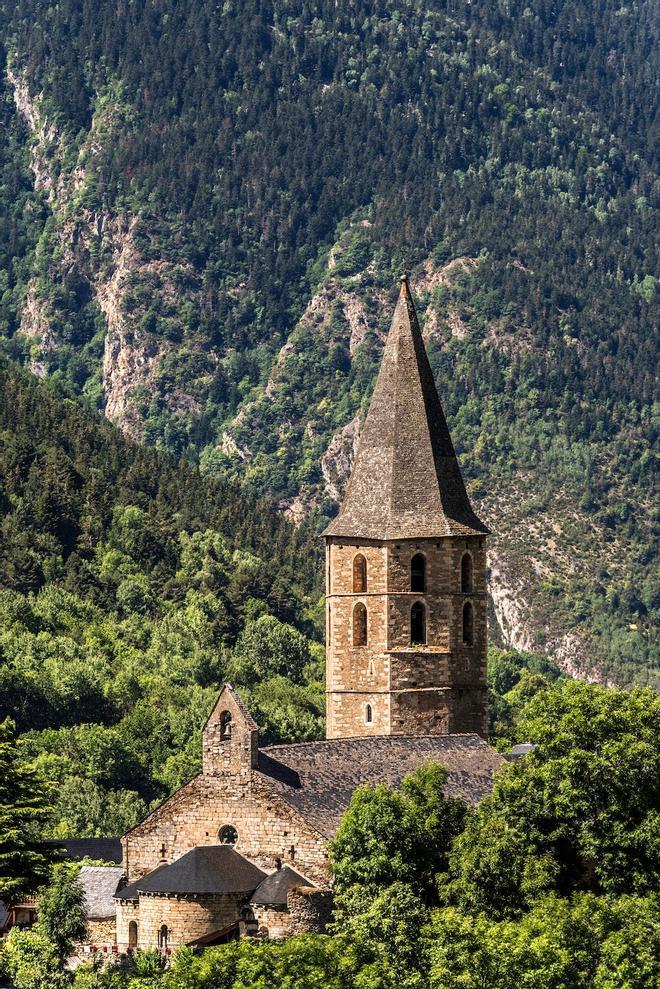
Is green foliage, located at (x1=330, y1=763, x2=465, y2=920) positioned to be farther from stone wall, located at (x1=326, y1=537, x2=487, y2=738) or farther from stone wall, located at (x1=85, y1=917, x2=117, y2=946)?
stone wall, located at (x1=326, y1=537, x2=487, y2=738)

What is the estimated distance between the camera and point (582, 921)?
70.4 meters

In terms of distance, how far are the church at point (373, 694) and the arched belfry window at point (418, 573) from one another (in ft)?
0.15

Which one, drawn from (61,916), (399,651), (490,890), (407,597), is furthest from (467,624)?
(61,916)

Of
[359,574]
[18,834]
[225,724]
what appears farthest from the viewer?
[359,574]

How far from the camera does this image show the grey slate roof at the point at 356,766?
78688mm

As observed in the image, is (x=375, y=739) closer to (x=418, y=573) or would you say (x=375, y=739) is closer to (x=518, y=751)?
(x=418, y=573)

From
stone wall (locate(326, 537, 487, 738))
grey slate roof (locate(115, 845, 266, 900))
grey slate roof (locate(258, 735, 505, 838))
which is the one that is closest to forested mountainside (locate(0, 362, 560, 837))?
stone wall (locate(326, 537, 487, 738))

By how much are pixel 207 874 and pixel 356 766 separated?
715 centimetres

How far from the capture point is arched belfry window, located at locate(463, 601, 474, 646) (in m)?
92.9

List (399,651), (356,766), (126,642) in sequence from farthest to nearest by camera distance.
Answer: (126,642)
(399,651)
(356,766)

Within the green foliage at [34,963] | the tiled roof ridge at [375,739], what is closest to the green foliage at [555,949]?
the tiled roof ridge at [375,739]

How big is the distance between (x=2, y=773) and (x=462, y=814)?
1387 centimetres

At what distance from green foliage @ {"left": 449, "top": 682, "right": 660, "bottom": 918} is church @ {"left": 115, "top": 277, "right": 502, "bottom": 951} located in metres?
5.02

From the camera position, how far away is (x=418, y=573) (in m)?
92.2
